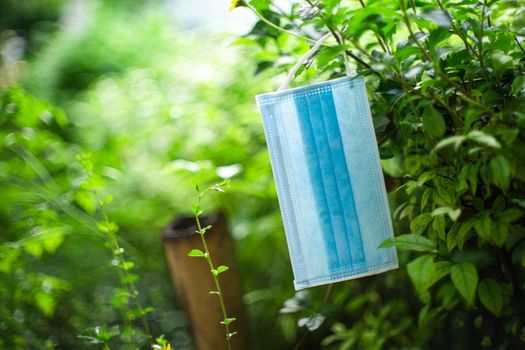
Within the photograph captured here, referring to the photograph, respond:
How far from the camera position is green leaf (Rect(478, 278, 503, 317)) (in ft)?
2.32

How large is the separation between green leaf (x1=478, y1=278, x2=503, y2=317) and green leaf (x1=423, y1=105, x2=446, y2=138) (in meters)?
0.23

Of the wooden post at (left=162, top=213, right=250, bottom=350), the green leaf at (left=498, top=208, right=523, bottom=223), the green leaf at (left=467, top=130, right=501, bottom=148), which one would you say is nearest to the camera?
the green leaf at (left=467, top=130, right=501, bottom=148)

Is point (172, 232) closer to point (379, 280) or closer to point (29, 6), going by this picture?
point (379, 280)

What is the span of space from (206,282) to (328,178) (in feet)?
1.91

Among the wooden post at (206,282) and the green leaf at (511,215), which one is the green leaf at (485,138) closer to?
the green leaf at (511,215)

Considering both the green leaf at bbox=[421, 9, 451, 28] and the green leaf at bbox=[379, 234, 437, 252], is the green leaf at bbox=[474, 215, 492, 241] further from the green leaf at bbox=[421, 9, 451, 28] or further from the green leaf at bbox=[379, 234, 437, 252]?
the green leaf at bbox=[421, 9, 451, 28]

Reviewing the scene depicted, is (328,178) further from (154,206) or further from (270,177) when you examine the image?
(154,206)

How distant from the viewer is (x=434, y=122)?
2.11 ft

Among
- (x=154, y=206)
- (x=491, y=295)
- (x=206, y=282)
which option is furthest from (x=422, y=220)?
(x=154, y=206)

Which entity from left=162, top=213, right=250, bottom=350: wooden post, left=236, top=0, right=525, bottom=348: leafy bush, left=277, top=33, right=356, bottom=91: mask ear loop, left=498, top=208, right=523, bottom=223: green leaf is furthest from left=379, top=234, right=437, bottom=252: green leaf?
left=162, top=213, right=250, bottom=350: wooden post

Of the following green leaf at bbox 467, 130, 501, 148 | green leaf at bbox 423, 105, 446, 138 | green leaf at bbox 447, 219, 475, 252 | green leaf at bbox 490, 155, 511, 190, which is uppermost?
green leaf at bbox 423, 105, 446, 138

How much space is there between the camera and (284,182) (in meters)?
0.76

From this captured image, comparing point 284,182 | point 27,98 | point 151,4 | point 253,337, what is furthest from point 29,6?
point 284,182

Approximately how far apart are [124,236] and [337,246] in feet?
→ 3.16
